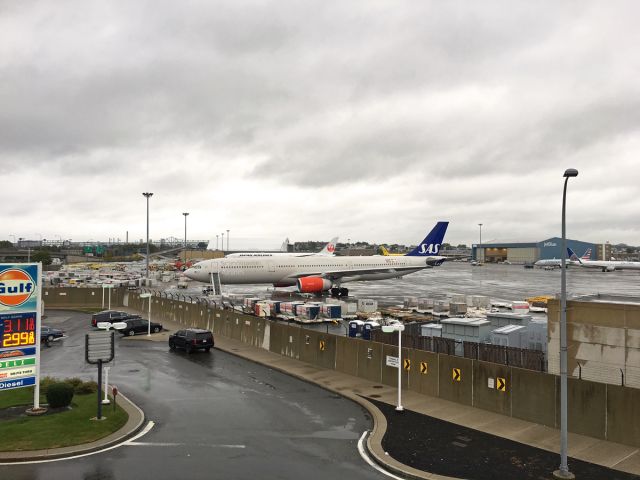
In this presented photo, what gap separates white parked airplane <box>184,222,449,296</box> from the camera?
2270 inches

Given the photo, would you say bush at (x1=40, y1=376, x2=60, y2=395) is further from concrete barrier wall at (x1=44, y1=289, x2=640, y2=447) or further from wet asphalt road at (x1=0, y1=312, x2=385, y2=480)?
concrete barrier wall at (x1=44, y1=289, x2=640, y2=447)

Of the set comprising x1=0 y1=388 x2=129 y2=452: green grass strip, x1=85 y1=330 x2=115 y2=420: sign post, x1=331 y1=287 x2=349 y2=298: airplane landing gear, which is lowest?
x1=0 y1=388 x2=129 y2=452: green grass strip

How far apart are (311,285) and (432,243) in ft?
85.8

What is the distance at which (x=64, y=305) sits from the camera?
54969 millimetres

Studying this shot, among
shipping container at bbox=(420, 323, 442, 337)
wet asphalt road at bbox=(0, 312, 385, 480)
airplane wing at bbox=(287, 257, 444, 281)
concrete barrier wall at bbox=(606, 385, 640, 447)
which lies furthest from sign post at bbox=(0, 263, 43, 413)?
airplane wing at bbox=(287, 257, 444, 281)

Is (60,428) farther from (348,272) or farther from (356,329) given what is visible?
(348,272)

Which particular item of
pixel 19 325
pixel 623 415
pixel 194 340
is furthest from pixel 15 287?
pixel 623 415

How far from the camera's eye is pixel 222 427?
16344 mm

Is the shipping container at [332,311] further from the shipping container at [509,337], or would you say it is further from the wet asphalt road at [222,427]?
the shipping container at [509,337]

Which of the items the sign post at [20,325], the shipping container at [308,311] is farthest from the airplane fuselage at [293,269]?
the sign post at [20,325]

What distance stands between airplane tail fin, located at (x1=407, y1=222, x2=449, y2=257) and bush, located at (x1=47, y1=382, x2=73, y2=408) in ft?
200

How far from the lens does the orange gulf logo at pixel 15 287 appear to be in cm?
1720

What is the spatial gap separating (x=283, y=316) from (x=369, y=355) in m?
19.7

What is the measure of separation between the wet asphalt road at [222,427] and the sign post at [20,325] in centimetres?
427
